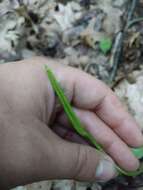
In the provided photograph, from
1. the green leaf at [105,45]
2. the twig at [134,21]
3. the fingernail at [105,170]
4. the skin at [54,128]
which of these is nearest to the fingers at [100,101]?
the skin at [54,128]

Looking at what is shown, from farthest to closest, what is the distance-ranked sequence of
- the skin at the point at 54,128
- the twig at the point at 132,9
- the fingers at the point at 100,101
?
the twig at the point at 132,9
the fingers at the point at 100,101
the skin at the point at 54,128

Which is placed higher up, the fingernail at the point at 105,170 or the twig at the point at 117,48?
the twig at the point at 117,48

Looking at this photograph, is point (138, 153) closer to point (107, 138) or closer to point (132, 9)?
point (107, 138)

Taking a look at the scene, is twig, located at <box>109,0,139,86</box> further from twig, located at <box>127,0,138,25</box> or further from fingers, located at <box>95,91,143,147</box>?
fingers, located at <box>95,91,143,147</box>

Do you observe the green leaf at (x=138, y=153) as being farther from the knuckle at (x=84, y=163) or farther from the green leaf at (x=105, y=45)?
the green leaf at (x=105, y=45)

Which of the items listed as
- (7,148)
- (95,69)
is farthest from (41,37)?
(7,148)

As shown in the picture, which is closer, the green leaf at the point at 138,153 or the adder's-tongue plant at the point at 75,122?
the adder's-tongue plant at the point at 75,122

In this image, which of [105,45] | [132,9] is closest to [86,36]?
[105,45]

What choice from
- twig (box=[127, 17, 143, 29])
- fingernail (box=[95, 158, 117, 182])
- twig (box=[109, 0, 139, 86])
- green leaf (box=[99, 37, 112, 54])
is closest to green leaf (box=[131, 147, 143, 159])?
fingernail (box=[95, 158, 117, 182])
